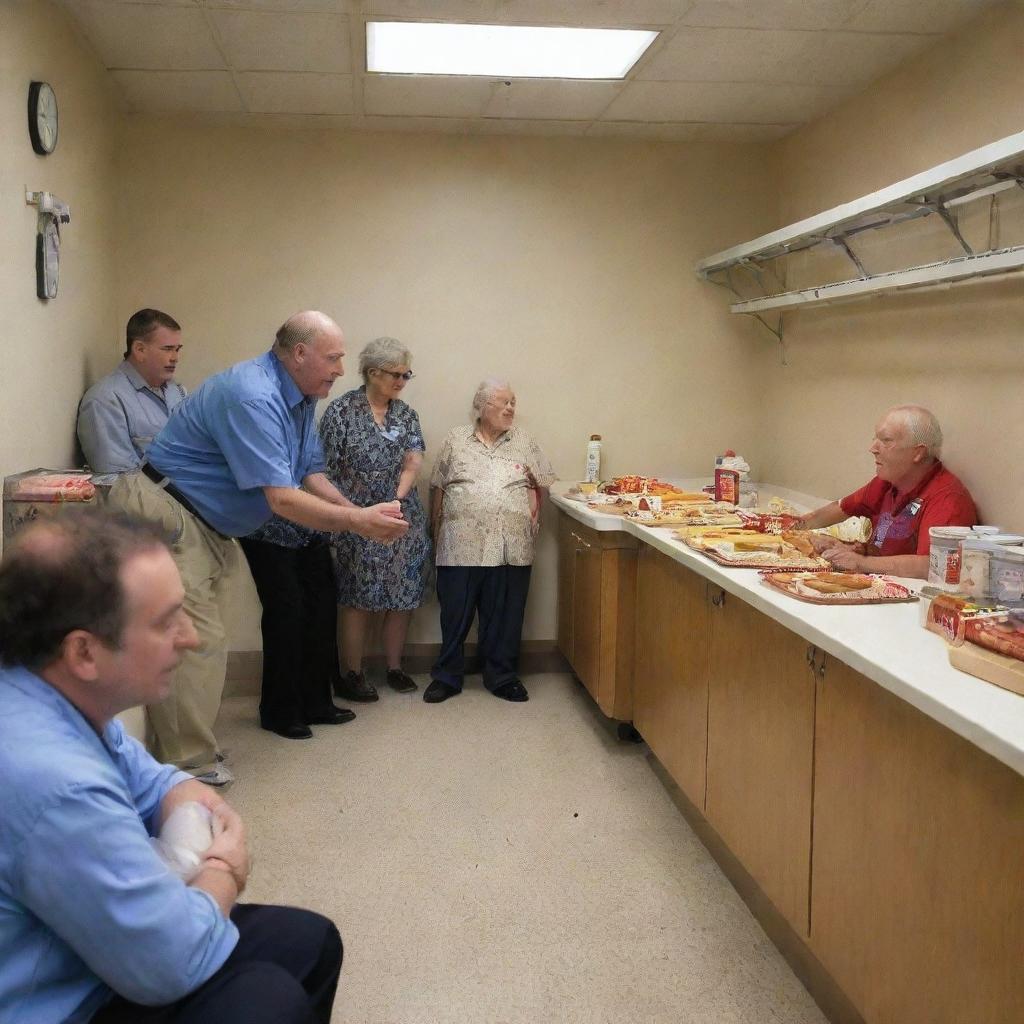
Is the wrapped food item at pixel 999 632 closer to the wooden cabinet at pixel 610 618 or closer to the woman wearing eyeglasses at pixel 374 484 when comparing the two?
the wooden cabinet at pixel 610 618

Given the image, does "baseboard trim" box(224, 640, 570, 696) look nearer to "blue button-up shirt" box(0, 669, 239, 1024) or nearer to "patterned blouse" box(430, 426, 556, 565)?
"patterned blouse" box(430, 426, 556, 565)

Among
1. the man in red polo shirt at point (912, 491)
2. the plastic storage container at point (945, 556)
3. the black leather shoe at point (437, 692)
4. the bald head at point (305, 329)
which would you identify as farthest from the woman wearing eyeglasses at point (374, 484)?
the plastic storage container at point (945, 556)

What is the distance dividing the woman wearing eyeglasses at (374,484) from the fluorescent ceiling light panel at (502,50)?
1129 mm

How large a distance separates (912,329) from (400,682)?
2.59 meters

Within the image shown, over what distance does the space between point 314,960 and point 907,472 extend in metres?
2.29

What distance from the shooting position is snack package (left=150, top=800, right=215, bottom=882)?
1.31 metres

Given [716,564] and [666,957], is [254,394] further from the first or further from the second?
[666,957]

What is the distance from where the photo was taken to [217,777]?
334 cm

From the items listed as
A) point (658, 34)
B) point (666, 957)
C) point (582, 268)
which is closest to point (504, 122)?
point (582, 268)

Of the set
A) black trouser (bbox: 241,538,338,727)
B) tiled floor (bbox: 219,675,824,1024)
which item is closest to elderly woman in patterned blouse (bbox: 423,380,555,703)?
tiled floor (bbox: 219,675,824,1024)

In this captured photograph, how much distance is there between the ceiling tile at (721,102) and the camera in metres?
3.81

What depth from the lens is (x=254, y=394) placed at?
293 centimetres

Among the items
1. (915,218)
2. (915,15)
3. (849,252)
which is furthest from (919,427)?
(915,15)

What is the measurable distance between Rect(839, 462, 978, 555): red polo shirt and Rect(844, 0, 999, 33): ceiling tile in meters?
1.38
